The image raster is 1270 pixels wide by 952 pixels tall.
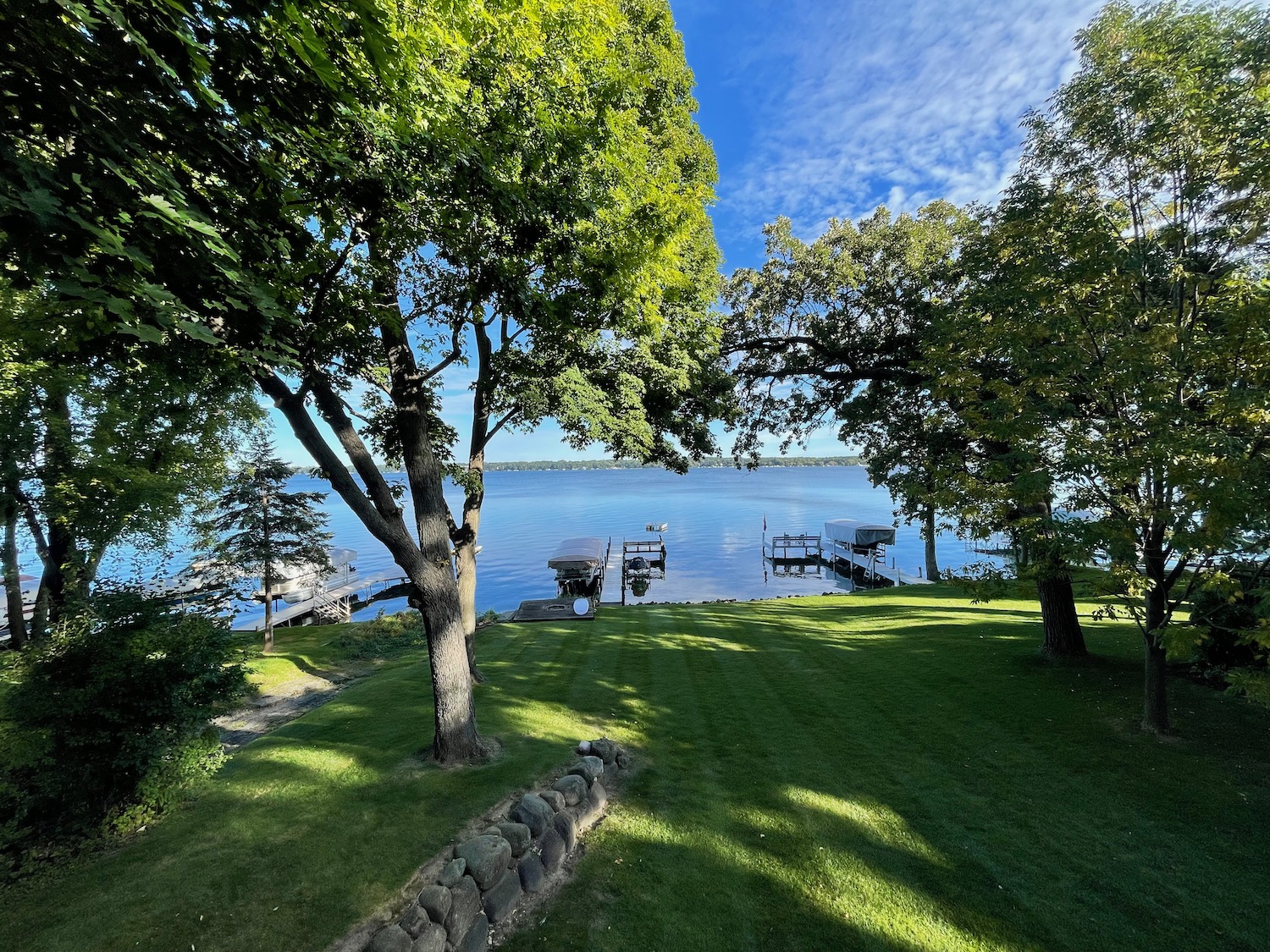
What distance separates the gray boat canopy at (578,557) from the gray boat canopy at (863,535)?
22.6 meters

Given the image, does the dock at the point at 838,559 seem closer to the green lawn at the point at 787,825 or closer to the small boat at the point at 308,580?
the green lawn at the point at 787,825

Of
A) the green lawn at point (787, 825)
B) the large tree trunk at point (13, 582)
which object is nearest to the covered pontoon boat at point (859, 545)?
the green lawn at point (787, 825)

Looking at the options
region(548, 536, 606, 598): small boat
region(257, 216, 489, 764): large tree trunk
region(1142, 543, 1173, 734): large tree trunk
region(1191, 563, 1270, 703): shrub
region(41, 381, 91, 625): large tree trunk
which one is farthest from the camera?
region(548, 536, 606, 598): small boat

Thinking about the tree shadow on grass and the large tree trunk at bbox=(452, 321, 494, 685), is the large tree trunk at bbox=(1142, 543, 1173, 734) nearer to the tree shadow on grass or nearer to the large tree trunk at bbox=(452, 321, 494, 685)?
the tree shadow on grass

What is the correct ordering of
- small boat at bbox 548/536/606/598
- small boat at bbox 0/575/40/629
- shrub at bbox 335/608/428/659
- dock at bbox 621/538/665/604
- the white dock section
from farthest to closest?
dock at bbox 621/538/665/604, small boat at bbox 548/536/606/598, the white dock section, small boat at bbox 0/575/40/629, shrub at bbox 335/608/428/659

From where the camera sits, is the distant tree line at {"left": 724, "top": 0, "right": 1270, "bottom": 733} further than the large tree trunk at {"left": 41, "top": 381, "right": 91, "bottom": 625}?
No

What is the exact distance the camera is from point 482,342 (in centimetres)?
979

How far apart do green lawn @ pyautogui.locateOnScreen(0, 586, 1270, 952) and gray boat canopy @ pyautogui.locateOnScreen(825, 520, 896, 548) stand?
32736 millimetres

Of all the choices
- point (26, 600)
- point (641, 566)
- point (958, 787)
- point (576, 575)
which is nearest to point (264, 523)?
point (26, 600)

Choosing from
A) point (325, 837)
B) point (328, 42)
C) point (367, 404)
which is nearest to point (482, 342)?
point (367, 404)

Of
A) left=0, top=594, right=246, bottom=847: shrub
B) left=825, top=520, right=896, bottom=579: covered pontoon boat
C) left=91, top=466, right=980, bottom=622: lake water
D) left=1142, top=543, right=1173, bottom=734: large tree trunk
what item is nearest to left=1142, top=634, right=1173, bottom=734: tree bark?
left=1142, top=543, right=1173, bottom=734: large tree trunk

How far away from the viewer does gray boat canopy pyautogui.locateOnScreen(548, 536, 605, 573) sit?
31.1 meters

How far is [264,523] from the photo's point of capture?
2006 cm

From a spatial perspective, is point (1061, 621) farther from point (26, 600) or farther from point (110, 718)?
point (26, 600)
